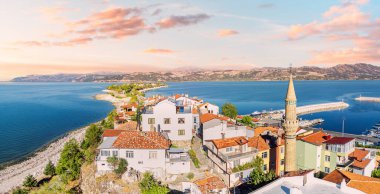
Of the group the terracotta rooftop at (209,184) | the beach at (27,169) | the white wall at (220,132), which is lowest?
the beach at (27,169)

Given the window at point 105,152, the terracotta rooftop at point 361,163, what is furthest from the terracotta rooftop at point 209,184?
the terracotta rooftop at point 361,163

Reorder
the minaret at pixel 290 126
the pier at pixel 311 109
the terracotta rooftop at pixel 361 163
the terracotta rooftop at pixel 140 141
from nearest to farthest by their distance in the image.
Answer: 1. the minaret at pixel 290 126
2. the terracotta rooftop at pixel 140 141
3. the terracotta rooftop at pixel 361 163
4. the pier at pixel 311 109

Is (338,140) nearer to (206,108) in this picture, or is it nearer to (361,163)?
(361,163)

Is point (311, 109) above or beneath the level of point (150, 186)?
beneath

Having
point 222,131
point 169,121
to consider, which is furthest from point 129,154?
point 222,131

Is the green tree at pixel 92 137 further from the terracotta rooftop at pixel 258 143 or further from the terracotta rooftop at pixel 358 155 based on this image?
the terracotta rooftop at pixel 358 155

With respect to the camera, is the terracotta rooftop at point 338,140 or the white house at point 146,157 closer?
the white house at point 146,157

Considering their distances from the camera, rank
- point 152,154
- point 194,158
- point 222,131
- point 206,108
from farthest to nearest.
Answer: point 206,108
point 222,131
point 194,158
point 152,154

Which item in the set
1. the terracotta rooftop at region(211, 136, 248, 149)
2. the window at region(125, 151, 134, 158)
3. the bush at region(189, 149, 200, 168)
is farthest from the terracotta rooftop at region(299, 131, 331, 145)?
the window at region(125, 151, 134, 158)
